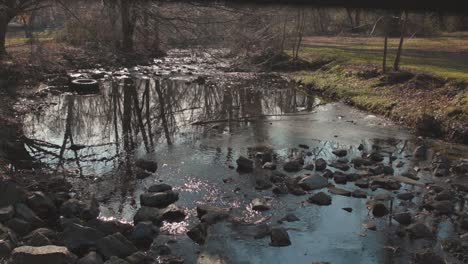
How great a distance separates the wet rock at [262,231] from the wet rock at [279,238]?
20cm

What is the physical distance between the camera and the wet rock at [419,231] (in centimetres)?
1038

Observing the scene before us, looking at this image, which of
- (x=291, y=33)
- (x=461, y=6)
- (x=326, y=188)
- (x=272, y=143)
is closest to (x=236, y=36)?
(x=291, y=33)

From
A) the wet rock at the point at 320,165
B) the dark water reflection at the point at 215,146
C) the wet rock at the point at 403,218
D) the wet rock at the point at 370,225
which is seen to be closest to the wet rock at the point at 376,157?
the dark water reflection at the point at 215,146

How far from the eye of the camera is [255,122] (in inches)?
819

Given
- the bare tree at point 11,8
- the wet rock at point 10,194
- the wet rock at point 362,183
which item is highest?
the bare tree at point 11,8

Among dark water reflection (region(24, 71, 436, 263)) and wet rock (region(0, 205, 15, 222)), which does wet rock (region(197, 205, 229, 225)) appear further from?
wet rock (region(0, 205, 15, 222))

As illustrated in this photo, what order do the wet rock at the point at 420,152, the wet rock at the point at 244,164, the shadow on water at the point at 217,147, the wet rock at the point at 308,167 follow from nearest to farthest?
the shadow on water at the point at 217,147, the wet rock at the point at 244,164, the wet rock at the point at 308,167, the wet rock at the point at 420,152

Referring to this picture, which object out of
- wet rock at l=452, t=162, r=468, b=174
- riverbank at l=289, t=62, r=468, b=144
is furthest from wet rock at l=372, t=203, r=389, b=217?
riverbank at l=289, t=62, r=468, b=144

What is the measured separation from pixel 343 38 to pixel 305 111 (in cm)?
2581

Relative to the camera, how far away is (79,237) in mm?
9633

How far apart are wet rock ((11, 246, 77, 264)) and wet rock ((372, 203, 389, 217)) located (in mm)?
6514

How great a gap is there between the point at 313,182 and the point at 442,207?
3039 millimetres

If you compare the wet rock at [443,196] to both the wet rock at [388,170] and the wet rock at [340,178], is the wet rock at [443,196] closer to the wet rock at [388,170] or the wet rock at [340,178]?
the wet rock at [388,170]

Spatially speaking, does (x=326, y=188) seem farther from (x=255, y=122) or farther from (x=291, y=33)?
(x=291, y=33)
